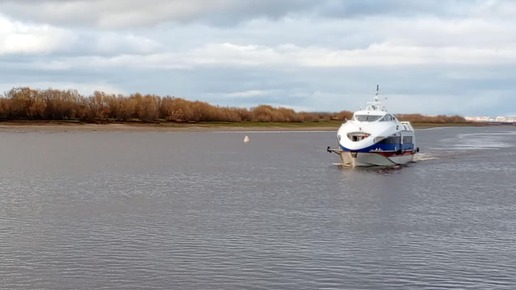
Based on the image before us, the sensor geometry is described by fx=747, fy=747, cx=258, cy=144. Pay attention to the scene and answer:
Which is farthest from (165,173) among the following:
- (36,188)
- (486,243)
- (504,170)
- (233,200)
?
(486,243)

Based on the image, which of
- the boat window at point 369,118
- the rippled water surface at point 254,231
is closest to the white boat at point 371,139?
the boat window at point 369,118

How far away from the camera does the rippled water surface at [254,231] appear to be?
75.9ft

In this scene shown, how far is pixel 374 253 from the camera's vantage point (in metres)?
27.0

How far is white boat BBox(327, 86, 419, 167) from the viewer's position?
6531 centimetres

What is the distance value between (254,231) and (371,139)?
117 feet

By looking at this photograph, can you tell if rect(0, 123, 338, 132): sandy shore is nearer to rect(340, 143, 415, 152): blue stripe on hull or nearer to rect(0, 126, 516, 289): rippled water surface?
rect(0, 126, 516, 289): rippled water surface

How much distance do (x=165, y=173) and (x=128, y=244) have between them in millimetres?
34348

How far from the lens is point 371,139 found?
6519 cm

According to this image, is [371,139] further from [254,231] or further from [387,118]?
[254,231]

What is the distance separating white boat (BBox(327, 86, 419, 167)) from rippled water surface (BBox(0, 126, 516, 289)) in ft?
17.5

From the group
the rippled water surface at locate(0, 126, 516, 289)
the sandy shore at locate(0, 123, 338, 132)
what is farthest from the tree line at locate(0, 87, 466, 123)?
the rippled water surface at locate(0, 126, 516, 289)

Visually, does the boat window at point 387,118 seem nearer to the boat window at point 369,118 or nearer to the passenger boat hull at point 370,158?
the boat window at point 369,118

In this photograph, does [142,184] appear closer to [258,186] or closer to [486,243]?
[258,186]

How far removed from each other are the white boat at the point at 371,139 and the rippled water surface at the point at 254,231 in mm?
5341
